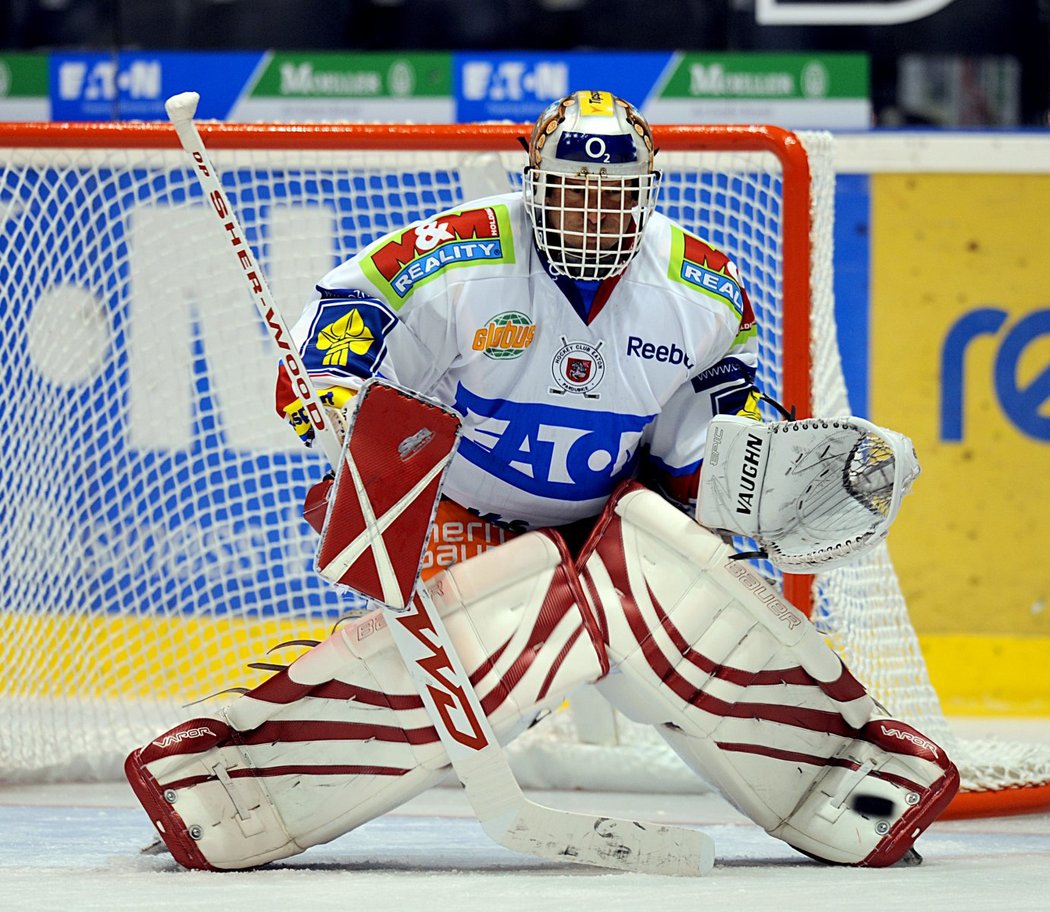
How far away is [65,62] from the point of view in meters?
4.71

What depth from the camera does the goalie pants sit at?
2.27 meters

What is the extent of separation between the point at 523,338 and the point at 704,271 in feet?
0.98

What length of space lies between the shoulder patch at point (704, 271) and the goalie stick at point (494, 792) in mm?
576

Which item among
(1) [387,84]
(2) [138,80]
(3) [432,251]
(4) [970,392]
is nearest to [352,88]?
(1) [387,84]

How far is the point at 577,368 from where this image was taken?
239 centimetres

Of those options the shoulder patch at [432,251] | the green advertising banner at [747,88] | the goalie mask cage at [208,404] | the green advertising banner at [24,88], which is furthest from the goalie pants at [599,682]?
the green advertising banner at [24,88]

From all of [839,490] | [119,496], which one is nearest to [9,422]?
[119,496]

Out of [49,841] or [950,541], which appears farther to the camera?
[950,541]

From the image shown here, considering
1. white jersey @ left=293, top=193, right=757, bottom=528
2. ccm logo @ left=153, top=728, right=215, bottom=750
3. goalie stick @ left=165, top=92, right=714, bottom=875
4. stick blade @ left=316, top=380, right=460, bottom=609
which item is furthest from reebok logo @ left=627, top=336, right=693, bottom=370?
ccm logo @ left=153, top=728, right=215, bottom=750

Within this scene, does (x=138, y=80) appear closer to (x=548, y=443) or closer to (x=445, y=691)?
(x=548, y=443)

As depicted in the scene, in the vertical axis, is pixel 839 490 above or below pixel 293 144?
below

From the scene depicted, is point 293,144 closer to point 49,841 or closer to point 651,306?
point 651,306

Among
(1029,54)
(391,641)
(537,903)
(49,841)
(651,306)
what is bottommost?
(49,841)

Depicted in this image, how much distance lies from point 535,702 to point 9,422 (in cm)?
154
